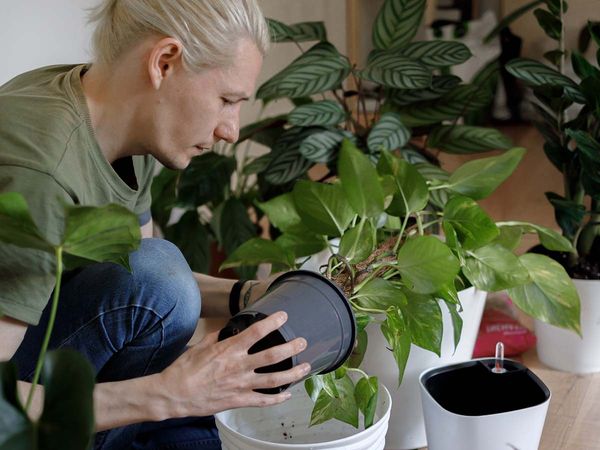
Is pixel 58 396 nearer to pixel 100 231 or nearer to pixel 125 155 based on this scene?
pixel 100 231

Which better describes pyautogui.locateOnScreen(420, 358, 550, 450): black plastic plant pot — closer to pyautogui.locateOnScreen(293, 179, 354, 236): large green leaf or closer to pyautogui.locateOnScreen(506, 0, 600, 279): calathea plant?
pyautogui.locateOnScreen(293, 179, 354, 236): large green leaf

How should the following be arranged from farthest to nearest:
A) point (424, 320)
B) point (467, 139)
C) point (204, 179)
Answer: point (204, 179), point (467, 139), point (424, 320)

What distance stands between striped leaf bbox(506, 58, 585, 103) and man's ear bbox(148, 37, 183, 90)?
0.78m

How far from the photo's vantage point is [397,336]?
1.21 metres

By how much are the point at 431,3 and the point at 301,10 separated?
505mm

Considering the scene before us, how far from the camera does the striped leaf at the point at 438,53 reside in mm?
1800

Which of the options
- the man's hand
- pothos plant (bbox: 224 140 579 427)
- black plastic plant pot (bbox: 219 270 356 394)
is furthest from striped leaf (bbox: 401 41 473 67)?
the man's hand

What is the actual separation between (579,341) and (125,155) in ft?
3.24

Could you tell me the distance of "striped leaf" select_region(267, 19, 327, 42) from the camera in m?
1.84

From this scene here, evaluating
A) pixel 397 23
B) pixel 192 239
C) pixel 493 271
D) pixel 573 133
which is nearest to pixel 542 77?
pixel 573 133

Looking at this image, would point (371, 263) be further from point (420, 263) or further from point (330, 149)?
point (330, 149)

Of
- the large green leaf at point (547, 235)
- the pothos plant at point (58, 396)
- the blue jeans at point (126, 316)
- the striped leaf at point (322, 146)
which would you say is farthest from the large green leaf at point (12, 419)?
the striped leaf at point (322, 146)

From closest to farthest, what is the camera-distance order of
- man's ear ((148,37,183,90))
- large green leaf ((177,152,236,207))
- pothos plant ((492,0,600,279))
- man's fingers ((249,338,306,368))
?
man's fingers ((249,338,306,368))
man's ear ((148,37,183,90))
pothos plant ((492,0,600,279))
large green leaf ((177,152,236,207))

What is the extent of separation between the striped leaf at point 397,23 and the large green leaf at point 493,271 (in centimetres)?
71
